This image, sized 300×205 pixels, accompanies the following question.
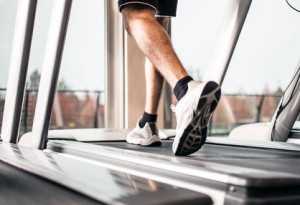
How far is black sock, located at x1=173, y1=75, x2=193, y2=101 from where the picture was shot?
A: 4.42ft

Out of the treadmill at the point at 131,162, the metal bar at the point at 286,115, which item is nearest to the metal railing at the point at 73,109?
the treadmill at the point at 131,162

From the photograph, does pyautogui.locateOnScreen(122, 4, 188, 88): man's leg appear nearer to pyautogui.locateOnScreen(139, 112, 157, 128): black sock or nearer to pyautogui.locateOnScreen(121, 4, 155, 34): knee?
pyautogui.locateOnScreen(121, 4, 155, 34): knee

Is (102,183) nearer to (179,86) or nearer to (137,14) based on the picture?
(179,86)

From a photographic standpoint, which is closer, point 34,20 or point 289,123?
point 34,20

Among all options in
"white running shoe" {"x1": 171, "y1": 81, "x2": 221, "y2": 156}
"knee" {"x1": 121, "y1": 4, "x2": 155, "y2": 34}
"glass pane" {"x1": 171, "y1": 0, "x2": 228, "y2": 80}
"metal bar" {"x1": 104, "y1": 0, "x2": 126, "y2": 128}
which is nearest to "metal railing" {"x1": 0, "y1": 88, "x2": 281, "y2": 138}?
"metal bar" {"x1": 104, "y1": 0, "x2": 126, "y2": 128}

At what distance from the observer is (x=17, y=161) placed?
1446 millimetres

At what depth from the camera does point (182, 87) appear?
4.44ft

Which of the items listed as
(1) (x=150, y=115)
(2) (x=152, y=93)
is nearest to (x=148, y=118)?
(1) (x=150, y=115)

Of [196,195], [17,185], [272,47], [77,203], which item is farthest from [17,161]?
[272,47]

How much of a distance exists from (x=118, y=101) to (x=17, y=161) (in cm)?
219

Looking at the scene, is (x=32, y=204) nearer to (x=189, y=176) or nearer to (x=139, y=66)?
Answer: (x=189, y=176)

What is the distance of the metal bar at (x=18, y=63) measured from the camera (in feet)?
→ 6.86

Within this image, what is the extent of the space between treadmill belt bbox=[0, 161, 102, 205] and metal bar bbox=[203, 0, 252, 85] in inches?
67.5

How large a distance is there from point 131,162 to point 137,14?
559 millimetres
